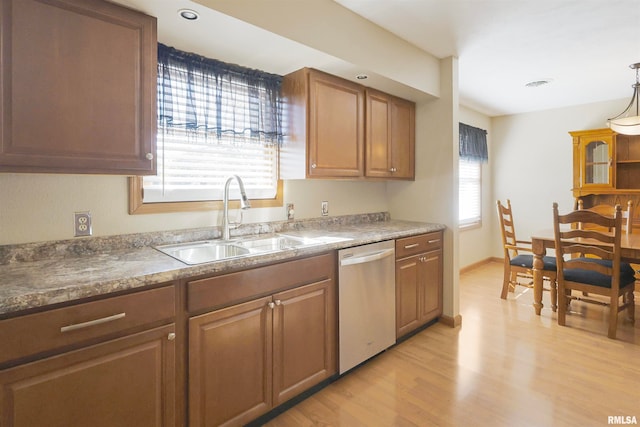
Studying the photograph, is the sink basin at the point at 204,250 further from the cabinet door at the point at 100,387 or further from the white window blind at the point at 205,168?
the cabinet door at the point at 100,387

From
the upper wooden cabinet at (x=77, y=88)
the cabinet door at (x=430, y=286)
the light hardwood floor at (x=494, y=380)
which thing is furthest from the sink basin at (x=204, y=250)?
the cabinet door at (x=430, y=286)

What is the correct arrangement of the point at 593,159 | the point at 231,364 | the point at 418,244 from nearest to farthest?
the point at 231,364 < the point at 418,244 < the point at 593,159

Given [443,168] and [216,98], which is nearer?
[216,98]

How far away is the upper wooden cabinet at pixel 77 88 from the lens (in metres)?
1.30

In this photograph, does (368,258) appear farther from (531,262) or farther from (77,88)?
(531,262)

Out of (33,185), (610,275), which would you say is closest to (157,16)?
(33,185)

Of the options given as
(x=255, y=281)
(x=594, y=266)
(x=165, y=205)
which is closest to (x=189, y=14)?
(x=165, y=205)

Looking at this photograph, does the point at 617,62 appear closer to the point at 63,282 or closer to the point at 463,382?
the point at 463,382

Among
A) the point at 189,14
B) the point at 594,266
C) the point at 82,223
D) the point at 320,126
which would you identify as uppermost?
the point at 189,14

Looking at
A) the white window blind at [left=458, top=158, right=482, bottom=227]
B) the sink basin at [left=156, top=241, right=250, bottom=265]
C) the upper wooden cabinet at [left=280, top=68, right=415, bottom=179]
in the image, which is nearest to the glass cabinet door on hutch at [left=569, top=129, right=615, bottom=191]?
the white window blind at [left=458, top=158, right=482, bottom=227]

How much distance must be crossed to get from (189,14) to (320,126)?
3.49 feet

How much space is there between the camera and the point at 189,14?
5.40 feet

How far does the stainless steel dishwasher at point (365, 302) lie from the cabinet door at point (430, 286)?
0.42 metres

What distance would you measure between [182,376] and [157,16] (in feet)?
5.48
